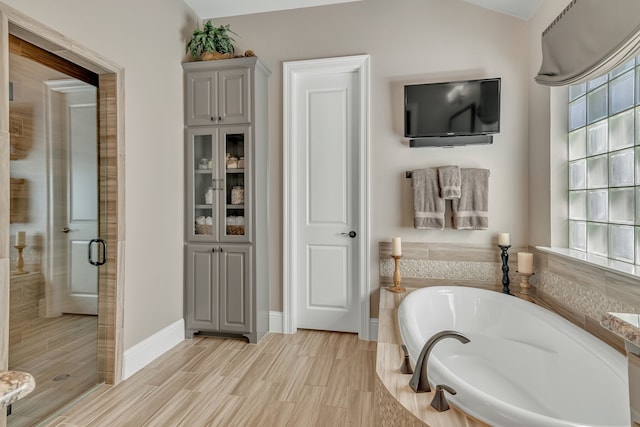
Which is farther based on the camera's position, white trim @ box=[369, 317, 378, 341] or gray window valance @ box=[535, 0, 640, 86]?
white trim @ box=[369, 317, 378, 341]

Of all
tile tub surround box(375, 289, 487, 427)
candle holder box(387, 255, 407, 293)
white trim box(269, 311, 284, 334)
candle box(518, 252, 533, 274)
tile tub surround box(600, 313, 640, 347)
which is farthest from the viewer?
white trim box(269, 311, 284, 334)

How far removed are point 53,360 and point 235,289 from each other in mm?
1272

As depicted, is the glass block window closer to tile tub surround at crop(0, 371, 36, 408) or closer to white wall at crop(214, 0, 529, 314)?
white wall at crop(214, 0, 529, 314)

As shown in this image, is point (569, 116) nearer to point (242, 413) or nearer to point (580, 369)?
point (580, 369)

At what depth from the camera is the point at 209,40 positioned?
305cm

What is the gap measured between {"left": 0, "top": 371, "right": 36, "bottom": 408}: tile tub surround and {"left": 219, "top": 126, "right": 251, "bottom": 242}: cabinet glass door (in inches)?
88.6

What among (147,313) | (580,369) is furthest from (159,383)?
(580,369)

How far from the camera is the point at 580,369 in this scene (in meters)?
1.61

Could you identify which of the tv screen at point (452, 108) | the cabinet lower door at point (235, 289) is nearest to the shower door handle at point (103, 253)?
the cabinet lower door at point (235, 289)

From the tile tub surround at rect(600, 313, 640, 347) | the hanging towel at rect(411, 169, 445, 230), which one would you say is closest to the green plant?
the hanging towel at rect(411, 169, 445, 230)

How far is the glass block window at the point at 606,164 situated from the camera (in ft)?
5.96

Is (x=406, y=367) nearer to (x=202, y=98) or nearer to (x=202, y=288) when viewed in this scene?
(x=202, y=288)

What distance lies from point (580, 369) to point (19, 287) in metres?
2.73

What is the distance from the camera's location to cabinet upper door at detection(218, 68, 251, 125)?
297cm
